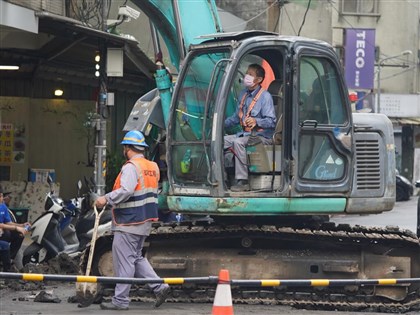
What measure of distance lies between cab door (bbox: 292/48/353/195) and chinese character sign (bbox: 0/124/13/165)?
469 inches

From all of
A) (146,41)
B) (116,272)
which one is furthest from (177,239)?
(146,41)

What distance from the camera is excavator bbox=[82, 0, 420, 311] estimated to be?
11.5 m

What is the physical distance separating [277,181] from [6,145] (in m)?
12.3

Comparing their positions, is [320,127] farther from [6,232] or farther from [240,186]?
[6,232]

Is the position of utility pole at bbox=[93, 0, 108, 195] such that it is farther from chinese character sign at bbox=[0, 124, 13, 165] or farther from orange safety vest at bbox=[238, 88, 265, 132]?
orange safety vest at bbox=[238, 88, 265, 132]

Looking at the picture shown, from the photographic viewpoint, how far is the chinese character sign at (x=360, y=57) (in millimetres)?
48469

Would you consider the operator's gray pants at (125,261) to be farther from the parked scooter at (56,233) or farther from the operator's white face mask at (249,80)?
the parked scooter at (56,233)

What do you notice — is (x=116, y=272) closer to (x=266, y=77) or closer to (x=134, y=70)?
(x=266, y=77)

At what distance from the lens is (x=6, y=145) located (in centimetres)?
2272

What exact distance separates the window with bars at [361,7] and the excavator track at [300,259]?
48.8m

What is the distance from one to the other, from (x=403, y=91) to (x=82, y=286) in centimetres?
5081

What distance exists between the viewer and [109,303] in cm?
1116

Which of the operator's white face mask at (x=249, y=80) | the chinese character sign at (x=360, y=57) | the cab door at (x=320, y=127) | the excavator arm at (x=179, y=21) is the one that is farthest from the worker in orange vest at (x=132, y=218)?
the chinese character sign at (x=360, y=57)

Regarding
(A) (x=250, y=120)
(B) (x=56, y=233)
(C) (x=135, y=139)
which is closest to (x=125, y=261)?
(C) (x=135, y=139)
